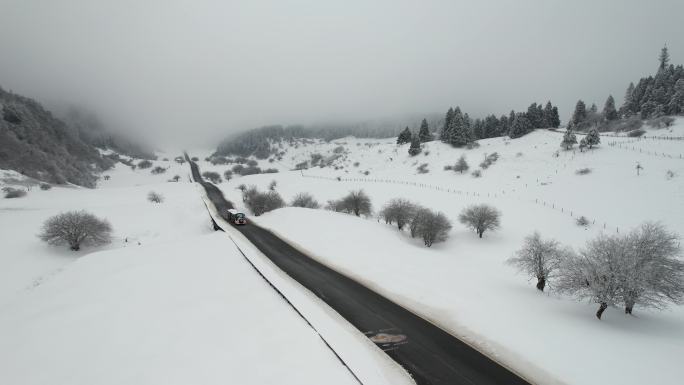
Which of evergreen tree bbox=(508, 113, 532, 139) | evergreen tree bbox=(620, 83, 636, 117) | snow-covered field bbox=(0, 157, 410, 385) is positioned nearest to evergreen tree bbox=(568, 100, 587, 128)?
evergreen tree bbox=(620, 83, 636, 117)

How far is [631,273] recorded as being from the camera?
1196cm

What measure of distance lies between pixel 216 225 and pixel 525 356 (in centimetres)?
3153

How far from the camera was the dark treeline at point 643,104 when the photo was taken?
6369 cm

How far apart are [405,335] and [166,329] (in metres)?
9.68

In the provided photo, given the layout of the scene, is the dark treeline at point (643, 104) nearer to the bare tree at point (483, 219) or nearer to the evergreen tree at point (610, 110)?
the evergreen tree at point (610, 110)

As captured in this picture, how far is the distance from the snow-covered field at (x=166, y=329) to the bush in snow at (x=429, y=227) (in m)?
19.4

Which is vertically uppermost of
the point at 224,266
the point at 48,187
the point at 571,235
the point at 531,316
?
the point at 48,187

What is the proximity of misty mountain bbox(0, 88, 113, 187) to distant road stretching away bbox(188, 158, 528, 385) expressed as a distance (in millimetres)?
83180

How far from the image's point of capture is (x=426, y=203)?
44031 millimetres

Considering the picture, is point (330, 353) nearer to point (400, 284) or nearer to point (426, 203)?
point (400, 284)

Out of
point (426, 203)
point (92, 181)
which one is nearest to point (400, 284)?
point (426, 203)

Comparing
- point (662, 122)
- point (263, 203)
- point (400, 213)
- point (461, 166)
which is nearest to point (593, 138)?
point (461, 166)

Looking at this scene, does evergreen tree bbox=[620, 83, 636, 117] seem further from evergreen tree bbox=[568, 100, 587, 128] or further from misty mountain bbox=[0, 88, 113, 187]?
misty mountain bbox=[0, 88, 113, 187]

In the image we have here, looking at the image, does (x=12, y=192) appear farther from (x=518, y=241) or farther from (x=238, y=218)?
(x=518, y=241)
